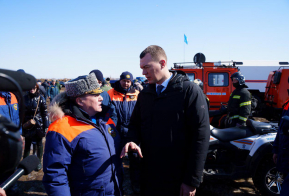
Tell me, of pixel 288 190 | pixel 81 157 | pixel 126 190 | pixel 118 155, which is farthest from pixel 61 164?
pixel 126 190

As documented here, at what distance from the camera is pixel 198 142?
5.44 ft

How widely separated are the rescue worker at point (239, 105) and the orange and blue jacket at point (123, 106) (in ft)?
7.85

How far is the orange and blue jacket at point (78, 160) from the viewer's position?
1416mm

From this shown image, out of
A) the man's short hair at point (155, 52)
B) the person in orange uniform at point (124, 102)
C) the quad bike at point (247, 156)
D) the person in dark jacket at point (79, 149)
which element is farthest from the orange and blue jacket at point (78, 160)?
the quad bike at point (247, 156)

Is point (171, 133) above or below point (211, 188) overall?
above

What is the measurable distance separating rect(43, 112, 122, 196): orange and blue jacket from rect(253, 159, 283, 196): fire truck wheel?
8.86 ft

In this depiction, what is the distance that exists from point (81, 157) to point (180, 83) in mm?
1058

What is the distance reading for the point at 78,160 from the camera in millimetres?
1517

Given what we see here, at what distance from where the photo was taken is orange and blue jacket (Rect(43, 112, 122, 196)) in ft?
4.65

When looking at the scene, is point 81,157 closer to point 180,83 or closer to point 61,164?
point 61,164

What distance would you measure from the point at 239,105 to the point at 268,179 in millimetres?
1687

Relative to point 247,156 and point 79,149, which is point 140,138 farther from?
point 247,156

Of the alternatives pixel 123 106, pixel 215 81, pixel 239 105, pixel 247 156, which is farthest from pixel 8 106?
pixel 215 81

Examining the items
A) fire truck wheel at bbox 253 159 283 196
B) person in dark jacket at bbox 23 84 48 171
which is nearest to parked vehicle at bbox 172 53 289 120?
fire truck wheel at bbox 253 159 283 196
